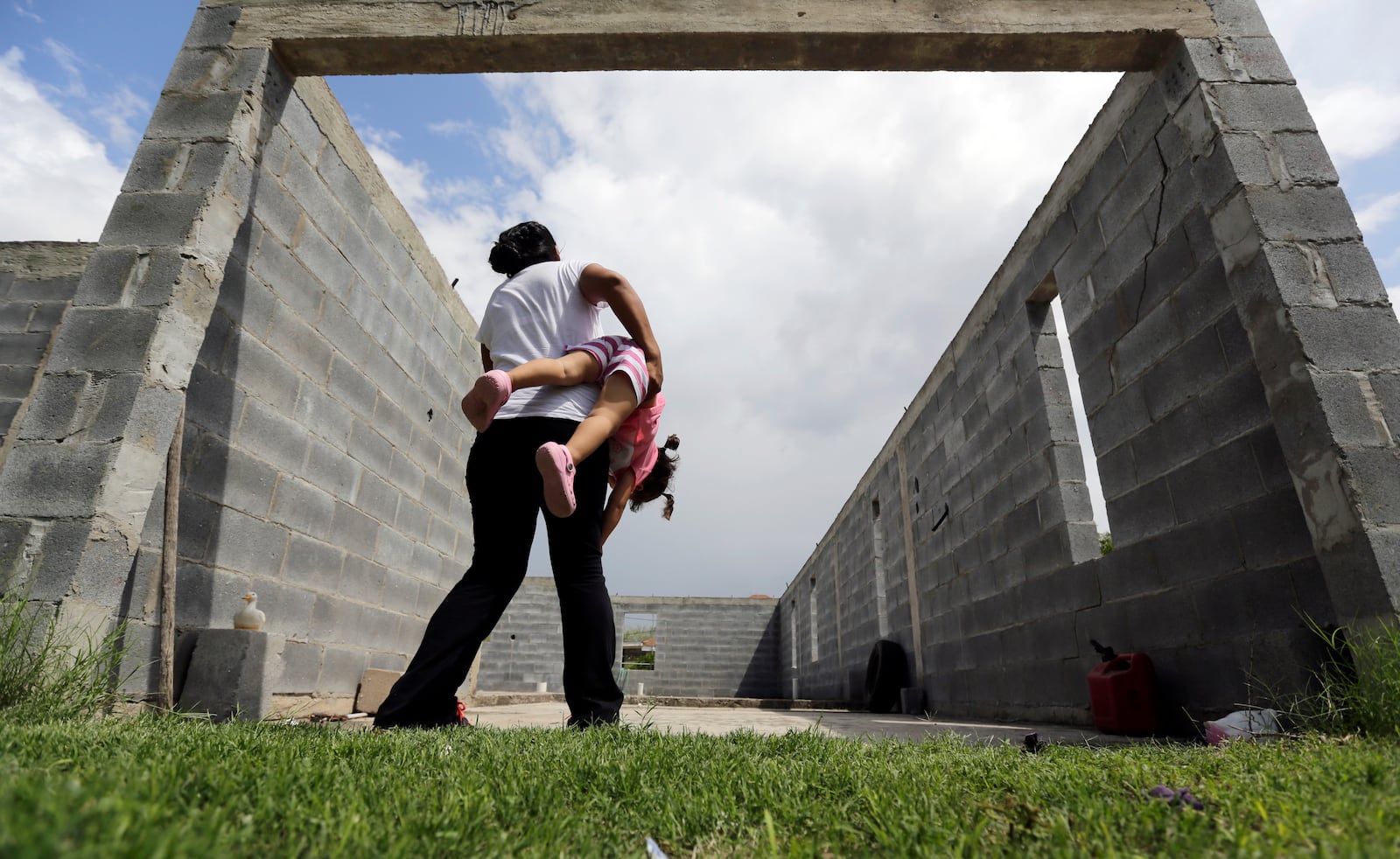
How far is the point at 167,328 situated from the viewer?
8.34ft


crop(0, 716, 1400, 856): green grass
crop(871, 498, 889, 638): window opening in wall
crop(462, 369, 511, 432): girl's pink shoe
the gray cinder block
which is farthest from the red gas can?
crop(871, 498, 889, 638): window opening in wall

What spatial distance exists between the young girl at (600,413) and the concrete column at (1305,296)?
2.16 m

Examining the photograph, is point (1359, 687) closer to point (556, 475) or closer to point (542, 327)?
point (556, 475)

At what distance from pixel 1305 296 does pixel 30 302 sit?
272 inches

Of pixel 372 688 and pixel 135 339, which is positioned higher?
pixel 135 339

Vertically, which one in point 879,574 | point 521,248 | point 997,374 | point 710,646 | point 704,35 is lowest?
point 710,646

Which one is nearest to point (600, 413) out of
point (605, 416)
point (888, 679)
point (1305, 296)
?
point (605, 416)

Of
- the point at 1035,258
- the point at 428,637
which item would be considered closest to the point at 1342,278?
the point at 1035,258

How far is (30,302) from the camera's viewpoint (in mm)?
4754

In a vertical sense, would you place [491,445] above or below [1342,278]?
below

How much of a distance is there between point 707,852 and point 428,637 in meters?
1.41

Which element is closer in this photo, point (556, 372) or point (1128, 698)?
point (556, 372)

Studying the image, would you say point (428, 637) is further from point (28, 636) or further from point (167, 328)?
point (167, 328)

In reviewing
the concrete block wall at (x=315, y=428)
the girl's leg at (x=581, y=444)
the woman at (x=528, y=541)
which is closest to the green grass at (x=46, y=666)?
the concrete block wall at (x=315, y=428)
